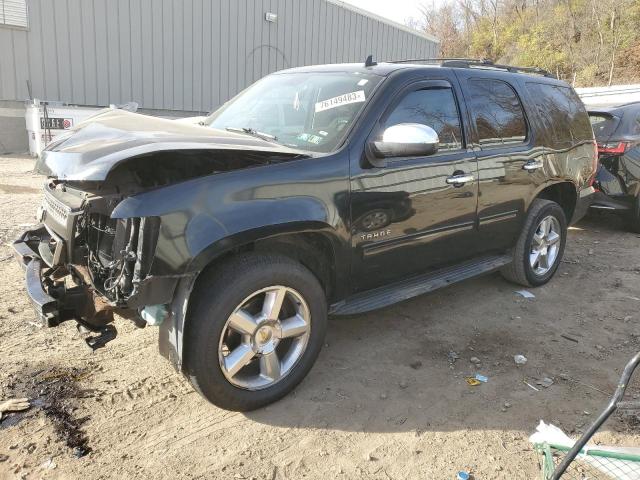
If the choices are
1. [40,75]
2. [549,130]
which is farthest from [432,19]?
[549,130]

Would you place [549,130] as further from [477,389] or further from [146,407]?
[146,407]

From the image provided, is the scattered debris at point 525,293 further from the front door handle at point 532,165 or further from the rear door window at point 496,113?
the rear door window at point 496,113

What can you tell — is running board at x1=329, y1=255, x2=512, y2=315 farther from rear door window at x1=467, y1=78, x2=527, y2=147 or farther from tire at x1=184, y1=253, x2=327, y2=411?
rear door window at x1=467, y1=78, x2=527, y2=147

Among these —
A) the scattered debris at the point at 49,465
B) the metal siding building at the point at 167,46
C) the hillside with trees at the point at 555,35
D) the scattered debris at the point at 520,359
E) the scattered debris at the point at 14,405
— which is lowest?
the scattered debris at the point at 49,465

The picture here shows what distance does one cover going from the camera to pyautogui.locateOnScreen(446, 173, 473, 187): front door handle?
3.71m

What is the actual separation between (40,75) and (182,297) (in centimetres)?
1233

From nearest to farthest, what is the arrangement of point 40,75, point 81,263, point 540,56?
1. point 81,263
2. point 40,75
3. point 540,56

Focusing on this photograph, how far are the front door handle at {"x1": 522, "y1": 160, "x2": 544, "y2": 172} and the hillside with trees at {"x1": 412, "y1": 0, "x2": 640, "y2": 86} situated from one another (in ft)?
78.7

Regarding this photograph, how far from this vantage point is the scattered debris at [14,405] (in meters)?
2.84

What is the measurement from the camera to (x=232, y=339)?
116 inches

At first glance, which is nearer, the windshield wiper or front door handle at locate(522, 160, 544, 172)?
the windshield wiper

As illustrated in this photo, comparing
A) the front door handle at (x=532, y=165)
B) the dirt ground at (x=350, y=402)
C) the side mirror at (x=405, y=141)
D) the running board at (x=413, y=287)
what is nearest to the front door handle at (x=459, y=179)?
the side mirror at (x=405, y=141)

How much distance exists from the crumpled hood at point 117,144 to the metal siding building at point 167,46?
10990 millimetres

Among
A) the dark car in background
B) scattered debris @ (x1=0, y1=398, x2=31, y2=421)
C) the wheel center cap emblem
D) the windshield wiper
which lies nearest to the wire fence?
the wheel center cap emblem
